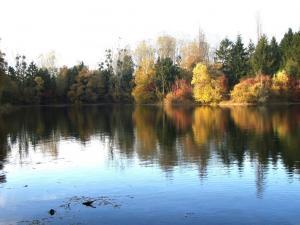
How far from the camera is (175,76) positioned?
362 ft

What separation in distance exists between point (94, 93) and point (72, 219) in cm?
10623

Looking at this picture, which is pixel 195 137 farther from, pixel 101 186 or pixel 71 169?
pixel 101 186

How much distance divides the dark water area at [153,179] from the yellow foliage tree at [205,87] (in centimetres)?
5935

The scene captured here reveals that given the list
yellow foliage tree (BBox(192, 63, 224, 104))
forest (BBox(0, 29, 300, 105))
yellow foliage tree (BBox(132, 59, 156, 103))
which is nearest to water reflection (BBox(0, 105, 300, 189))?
forest (BBox(0, 29, 300, 105))

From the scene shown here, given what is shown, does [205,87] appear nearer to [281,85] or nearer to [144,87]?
[281,85]

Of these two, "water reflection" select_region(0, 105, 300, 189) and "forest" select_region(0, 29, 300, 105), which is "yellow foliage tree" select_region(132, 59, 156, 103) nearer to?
"forest" select_region(0, 29, 300, 105)

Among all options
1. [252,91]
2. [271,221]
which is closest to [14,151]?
[271,221]

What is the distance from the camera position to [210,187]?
65.4ft

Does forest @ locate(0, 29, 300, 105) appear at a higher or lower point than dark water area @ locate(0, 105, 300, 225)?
higher

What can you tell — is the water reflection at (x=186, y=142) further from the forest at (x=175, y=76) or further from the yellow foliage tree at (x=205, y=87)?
the yellow foliage tree at (x=205, y=87)

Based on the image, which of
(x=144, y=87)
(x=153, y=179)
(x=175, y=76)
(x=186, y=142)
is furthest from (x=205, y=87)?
(x=153, y=179)

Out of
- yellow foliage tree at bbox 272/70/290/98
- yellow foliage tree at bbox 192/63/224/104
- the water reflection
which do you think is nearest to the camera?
the water reflection

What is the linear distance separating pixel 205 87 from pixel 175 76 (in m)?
12.0

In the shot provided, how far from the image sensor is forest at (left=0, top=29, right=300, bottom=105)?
95625 mm
